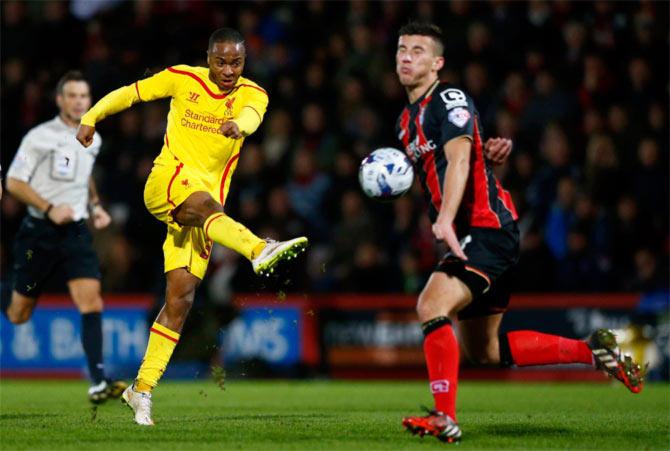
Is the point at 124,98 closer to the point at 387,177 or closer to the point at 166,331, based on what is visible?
the point at 166,331

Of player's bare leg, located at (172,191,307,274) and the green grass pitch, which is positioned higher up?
player's bare leg, located at (172,191,307,274)

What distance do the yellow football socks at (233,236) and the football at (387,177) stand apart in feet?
2.48

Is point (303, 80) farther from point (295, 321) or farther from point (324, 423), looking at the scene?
point (324, 423)

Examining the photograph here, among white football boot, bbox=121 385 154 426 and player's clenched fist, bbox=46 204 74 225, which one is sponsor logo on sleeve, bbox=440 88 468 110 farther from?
player's clenched fist, bbox=46 204 74 225

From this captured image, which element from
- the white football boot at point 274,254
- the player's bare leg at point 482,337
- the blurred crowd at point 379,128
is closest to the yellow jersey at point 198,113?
the white football boot at point 274,254

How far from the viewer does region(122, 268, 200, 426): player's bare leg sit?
809 cm

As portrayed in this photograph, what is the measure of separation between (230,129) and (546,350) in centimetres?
235

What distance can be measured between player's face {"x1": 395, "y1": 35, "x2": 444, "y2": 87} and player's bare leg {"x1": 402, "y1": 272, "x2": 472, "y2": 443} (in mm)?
1160

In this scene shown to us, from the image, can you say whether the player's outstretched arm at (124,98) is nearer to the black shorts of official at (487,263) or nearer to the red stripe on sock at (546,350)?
the black shorts of official at (487,263)

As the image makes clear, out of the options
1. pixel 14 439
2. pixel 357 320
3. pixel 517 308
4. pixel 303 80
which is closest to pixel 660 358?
pixel 517 308

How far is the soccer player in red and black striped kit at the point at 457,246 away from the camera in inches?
270

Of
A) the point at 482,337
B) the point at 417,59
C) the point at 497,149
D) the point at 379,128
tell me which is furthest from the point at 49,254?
the point at 379,128

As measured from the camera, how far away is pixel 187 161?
8.27 metres

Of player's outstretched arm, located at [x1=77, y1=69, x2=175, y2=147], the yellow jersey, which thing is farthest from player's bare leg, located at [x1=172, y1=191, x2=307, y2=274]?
player's outstretched arm, located at [x1=77, y1=69, x2=175, y2=147]
